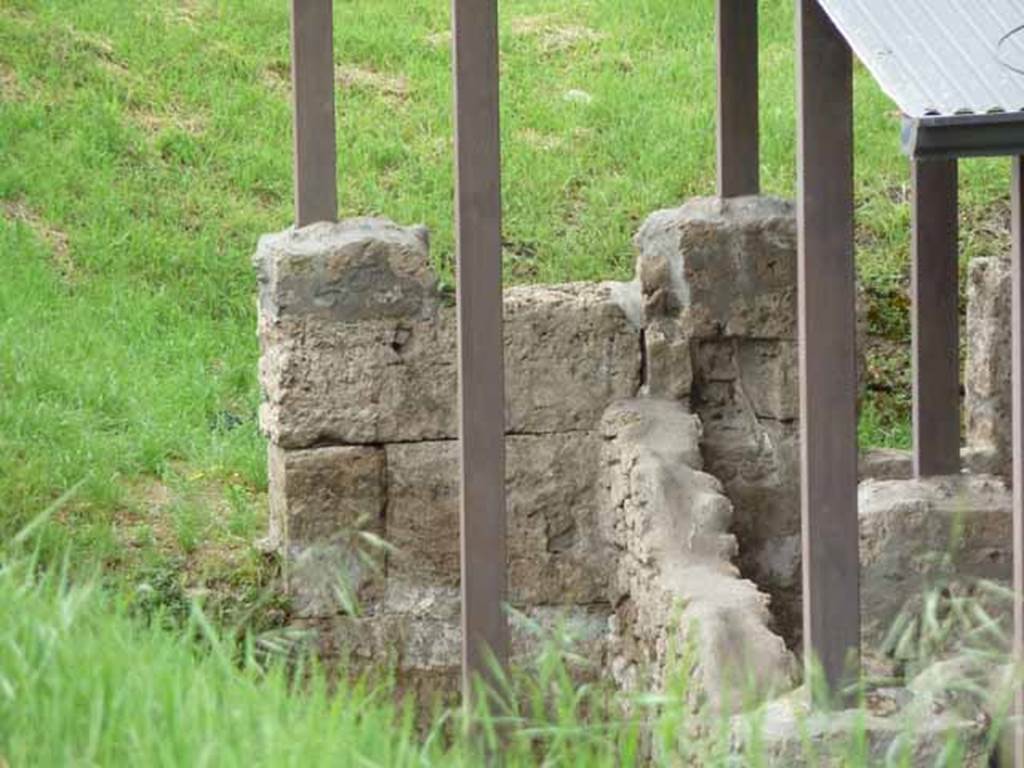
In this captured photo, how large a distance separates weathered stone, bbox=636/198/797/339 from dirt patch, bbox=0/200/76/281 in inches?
180

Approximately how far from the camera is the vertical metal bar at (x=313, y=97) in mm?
7645

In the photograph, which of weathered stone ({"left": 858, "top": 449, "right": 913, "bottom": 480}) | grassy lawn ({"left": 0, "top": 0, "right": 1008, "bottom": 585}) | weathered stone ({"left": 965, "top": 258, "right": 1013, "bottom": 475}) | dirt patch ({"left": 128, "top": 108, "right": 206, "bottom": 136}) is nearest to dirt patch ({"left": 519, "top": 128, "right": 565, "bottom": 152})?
grassy lawn ({"left": 0, "top": 0, "right": 1008, "bottom": 585})

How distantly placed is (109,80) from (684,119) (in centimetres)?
337

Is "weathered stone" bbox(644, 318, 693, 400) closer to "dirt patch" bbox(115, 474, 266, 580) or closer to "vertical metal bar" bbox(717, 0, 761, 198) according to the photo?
"vertical metal bar" bbox(717, 0, 761, 198)

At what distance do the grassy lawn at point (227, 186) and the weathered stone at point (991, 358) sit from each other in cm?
215

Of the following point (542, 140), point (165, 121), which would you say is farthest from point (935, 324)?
point (165, 121)

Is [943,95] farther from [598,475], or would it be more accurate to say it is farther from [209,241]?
Result: [209,241]

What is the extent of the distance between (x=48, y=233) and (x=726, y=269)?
5.23 m

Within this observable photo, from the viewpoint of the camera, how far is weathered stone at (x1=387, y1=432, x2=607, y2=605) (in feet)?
26.0

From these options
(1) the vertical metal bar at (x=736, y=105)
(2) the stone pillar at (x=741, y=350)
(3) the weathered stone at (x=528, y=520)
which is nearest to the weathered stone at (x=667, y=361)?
(2) the stone pillar at (x=741, y=350)

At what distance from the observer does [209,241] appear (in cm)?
1216

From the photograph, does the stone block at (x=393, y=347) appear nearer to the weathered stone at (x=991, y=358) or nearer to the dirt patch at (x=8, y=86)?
the weathered stone at (x=991, y=358)

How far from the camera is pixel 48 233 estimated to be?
12062 millimetres

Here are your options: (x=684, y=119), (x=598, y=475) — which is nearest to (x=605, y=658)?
(x=598, y=475)
